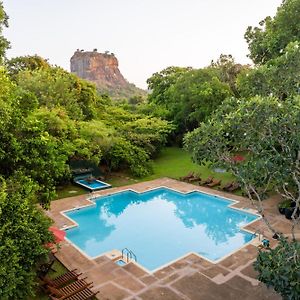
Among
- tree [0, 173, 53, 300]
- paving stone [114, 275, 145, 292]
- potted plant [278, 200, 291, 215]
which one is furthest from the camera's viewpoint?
potted plant [278, 200, 291, 215]

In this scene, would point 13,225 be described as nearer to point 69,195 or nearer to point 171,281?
point 171,281

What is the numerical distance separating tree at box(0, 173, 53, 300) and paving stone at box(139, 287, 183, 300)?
3.21m

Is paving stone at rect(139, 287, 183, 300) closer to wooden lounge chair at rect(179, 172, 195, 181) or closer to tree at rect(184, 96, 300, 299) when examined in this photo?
tree at rect(184, 96, 300, 299)

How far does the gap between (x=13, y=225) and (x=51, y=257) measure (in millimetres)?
4588

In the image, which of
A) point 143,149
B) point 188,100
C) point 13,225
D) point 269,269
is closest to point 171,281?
point 269,269

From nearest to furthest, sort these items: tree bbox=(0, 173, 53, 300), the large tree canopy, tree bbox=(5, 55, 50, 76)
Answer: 1. the large tree canopy
2. tree bbox=(0, 173, 53, 300)
3. tree bbox=(5, 55, 50, 76)

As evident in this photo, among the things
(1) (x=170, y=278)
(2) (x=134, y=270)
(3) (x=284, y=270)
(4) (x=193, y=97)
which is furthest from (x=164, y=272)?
(4) (x=193, y=97)

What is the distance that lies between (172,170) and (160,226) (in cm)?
932

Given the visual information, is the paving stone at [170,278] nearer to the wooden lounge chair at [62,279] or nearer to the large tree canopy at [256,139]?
the wooden lounge chair at [62,279]

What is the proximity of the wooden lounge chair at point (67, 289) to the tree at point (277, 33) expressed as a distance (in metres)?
14.4

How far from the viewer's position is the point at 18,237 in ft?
24.7

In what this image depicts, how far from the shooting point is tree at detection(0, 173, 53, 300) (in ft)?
23.1

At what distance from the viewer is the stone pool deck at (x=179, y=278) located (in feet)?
30.3

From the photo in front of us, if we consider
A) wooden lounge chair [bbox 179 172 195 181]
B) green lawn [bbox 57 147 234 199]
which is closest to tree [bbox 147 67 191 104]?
green lawn [bbox 57 147 234 199]
